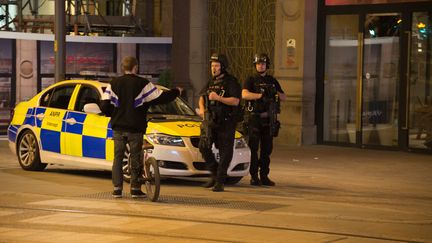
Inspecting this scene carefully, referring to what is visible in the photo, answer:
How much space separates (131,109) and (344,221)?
282 centimetres

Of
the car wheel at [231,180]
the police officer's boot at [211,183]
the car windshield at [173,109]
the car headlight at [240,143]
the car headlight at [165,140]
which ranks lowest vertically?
the car wheel at [231,180]

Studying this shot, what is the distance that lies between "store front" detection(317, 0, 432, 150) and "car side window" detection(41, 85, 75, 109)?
6.90 m

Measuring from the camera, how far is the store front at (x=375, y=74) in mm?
18109

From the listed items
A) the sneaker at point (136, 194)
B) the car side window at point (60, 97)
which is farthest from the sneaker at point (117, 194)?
the car side window at point (60, 97)

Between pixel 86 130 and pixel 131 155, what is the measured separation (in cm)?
211

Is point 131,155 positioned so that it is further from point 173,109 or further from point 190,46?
point 190,46

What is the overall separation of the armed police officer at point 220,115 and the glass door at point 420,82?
22.1ft

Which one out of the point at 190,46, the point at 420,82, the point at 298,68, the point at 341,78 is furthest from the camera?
the point at 190,46

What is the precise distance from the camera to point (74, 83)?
46.5ft

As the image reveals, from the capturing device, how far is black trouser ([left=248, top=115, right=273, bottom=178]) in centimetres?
1294

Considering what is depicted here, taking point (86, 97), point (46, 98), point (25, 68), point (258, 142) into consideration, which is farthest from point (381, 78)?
point (25, 68)

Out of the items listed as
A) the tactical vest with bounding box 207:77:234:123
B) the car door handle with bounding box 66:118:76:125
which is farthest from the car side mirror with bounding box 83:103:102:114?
the tactical vest with bounding box 207:77:234:123

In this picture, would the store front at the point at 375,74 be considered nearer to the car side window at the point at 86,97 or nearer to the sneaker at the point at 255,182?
the sneaker at the point at 255,182

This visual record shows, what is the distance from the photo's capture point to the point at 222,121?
40.1 feet
